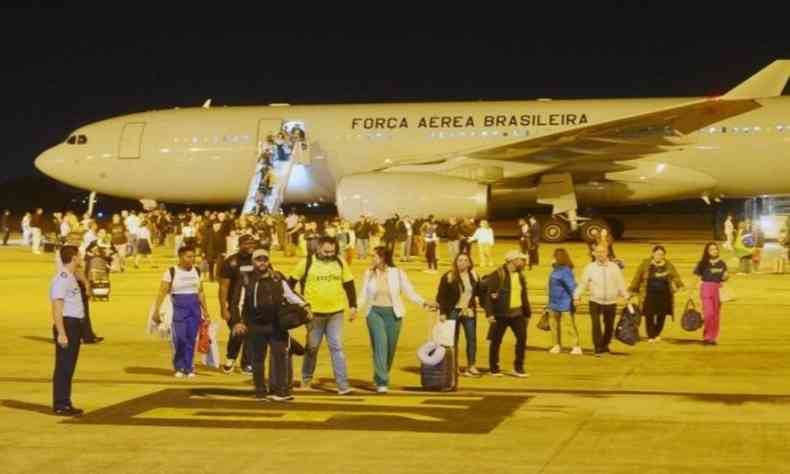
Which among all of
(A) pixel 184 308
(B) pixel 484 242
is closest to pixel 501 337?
(A) pixel 184 308

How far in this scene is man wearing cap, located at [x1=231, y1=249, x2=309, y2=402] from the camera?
11.5 meters

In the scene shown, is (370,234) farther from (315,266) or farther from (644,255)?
(315,266)

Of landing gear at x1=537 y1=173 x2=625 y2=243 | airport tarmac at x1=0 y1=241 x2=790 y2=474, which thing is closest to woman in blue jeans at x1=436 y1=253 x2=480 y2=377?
airport tarmac at x1=0 y1=241 x2=790 y2=474

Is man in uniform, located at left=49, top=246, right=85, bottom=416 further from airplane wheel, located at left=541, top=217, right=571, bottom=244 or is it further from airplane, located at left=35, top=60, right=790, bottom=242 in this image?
airplane wheel, located at left=541, top=217, right=571, bottom=244

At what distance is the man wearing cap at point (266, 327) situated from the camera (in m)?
11.5

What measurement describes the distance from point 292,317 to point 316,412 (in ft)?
2.90

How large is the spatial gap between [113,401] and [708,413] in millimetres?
4976

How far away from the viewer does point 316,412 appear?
10953 millimetres

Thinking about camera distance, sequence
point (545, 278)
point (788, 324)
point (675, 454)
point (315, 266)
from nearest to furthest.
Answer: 1. point (675, 454)
2. point (315, 266)
3. point (788, 324)
4. point (545, 278)

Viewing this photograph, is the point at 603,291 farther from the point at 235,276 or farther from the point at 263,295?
the point at 263,295

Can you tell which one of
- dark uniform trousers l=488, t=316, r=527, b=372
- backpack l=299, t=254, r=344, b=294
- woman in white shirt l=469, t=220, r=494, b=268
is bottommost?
dark uniform trousers l=488, t=316, r=527, b=372

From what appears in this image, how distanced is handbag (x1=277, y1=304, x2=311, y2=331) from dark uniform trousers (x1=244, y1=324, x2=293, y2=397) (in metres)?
0.19

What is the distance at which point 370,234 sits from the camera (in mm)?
32562

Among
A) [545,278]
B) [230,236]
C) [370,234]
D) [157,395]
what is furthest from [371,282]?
[370,234]
